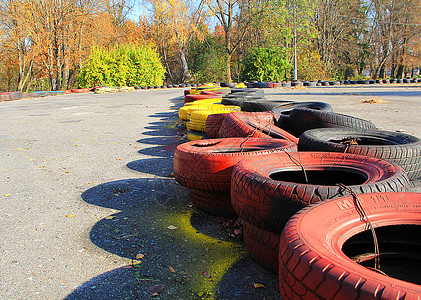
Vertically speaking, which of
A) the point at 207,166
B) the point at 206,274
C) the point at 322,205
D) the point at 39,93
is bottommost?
the point at 206,274

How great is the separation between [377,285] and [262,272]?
1279 mm

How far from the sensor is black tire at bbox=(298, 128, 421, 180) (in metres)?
3.04

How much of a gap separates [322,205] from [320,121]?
123 inches

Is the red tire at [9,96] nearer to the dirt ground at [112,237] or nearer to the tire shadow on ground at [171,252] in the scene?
the dirt ground at [112,237]

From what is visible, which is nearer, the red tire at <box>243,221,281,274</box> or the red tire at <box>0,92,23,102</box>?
the red tire at <box>243,221,281,274</box>

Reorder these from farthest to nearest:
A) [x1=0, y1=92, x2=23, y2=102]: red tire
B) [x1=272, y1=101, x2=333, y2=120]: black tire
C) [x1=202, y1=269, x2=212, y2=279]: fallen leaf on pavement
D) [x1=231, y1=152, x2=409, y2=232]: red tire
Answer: [x1=0, y1=92, x2=23, y2=102]: red tire
[x1=272, y1=101, x2=333, y2=120]: black tire
[x1=202, y1=269, x2=212, y2=279]: fallen leaf on pavement
[x1=231, y1=152, x2=409, y2=232]: red tire

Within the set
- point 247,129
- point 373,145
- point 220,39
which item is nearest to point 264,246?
point 373,145

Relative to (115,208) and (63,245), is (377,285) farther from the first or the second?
(115,208)

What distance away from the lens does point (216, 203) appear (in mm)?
3293

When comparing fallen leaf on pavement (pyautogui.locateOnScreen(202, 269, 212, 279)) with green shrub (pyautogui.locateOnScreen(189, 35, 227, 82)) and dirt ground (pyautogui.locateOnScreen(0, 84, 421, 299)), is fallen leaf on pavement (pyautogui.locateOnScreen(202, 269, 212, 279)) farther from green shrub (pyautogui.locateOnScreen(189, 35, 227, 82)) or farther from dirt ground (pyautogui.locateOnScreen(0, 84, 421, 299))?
green shrub (pyautogui.locateOnScreen(189, 35, 227, 82))

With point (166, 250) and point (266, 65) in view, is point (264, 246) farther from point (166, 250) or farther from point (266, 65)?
point (266, 65)

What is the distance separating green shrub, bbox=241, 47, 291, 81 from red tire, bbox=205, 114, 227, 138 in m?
30.2

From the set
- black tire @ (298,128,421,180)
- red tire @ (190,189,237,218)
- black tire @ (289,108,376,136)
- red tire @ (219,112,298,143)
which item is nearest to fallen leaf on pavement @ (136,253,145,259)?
red tire @ (190,189,237,218)

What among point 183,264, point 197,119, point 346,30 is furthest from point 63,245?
point 346,30
